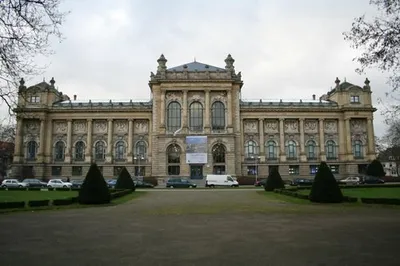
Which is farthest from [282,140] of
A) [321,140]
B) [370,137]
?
[370,137]

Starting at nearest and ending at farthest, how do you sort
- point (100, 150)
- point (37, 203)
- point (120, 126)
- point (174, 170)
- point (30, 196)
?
point (37, 203), point (30, 196), point (174, 170), point (100, 150), point (120, 126)

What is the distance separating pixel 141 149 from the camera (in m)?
80.3

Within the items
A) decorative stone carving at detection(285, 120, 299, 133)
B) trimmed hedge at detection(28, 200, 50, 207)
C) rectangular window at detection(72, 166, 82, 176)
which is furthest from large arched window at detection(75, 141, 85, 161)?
trimmed hedge at detection(28, 200, 50, 207)

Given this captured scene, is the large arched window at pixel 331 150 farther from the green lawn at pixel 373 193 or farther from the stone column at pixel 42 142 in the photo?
the stone column at pixel 42 142

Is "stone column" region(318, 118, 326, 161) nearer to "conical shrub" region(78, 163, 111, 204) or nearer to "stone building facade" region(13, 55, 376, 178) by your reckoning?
"stone building facade" region(13, 55, 376, 178)

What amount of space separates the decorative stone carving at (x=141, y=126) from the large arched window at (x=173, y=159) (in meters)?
9.17

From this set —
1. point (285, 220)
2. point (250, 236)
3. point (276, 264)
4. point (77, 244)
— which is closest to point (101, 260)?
point (77, 244)

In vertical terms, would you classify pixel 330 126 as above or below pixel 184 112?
below

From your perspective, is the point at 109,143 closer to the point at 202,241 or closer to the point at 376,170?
the point at 376,170

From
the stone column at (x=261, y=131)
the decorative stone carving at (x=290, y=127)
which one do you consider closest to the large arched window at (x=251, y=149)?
the stone column at (x=261, y=131)

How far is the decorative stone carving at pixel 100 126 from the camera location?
8156 cm

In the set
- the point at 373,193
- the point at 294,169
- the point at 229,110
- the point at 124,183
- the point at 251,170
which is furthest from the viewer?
the point at 294,169

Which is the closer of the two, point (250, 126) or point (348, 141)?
point (348, 141)

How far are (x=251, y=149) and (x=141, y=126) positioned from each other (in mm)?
23970
